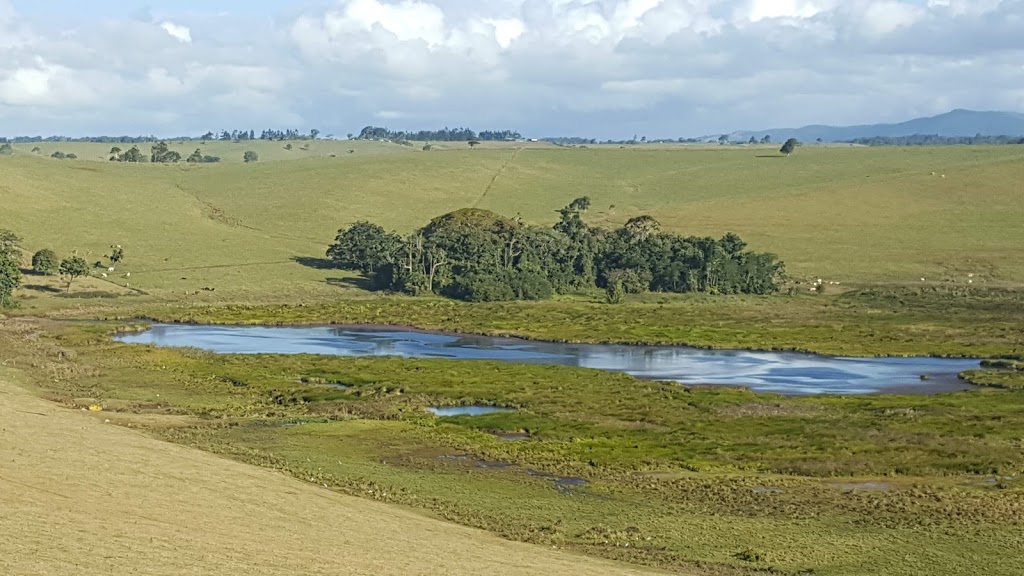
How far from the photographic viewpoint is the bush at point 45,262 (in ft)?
363

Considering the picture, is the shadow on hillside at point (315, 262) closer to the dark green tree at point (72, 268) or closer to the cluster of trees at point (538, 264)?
the cluster of trees at point (538, 264)

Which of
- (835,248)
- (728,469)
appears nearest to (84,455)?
(728,469)

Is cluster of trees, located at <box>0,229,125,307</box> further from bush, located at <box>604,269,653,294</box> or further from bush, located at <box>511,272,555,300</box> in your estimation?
bush, located at <box>604,269,653,294</box>

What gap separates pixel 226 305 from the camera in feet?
353

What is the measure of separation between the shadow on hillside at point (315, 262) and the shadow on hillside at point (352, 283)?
483 cm

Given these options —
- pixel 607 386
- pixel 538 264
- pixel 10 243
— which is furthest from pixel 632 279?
pixel 607 386

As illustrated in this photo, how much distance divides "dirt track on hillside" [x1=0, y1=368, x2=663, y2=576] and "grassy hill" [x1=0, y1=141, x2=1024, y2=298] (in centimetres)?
7654

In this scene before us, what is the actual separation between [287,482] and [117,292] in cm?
7646

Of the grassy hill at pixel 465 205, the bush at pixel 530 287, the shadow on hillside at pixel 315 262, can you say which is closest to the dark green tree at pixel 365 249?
the shadow on hillside at pixel 315 262

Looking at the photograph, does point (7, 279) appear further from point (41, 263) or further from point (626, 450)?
point (626, 450)

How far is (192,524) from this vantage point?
100ft

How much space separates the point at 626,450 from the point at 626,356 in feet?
111

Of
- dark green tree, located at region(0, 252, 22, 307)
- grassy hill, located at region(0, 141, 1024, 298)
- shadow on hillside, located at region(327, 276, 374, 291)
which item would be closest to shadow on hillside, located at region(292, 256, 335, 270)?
grassy hill, located at region(0, 141, 1024, 298)

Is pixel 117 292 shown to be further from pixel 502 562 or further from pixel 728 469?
pixel 502 562
